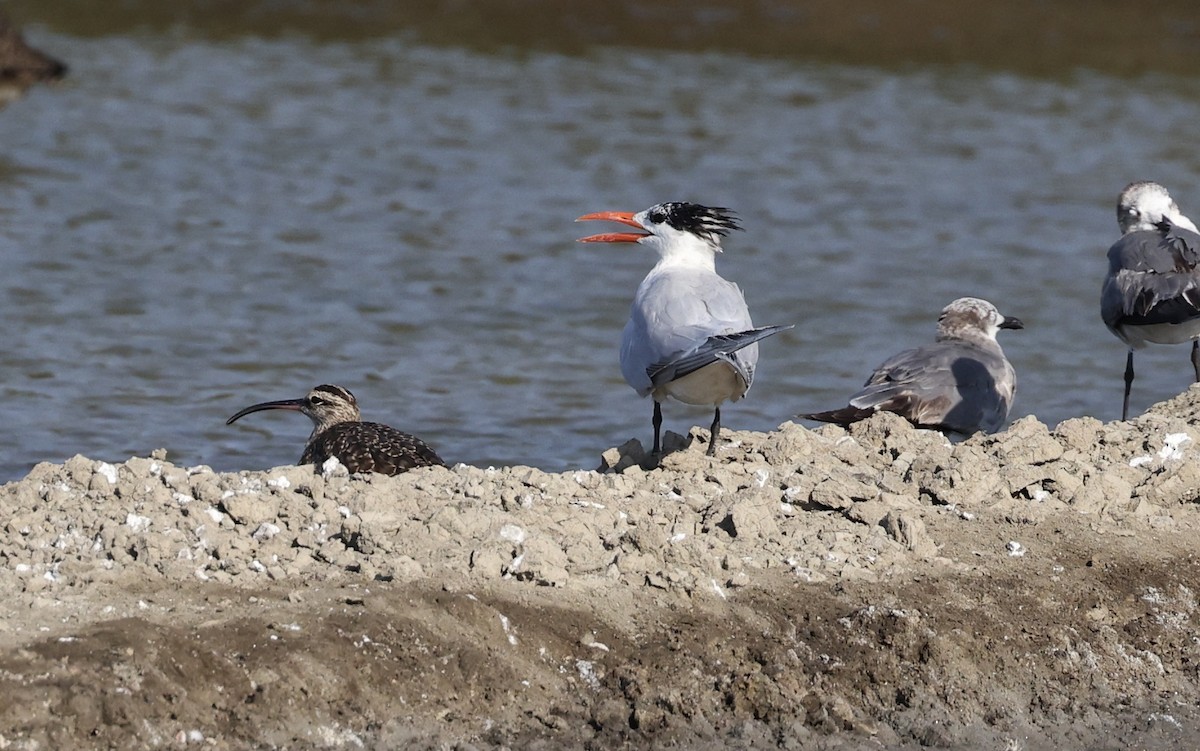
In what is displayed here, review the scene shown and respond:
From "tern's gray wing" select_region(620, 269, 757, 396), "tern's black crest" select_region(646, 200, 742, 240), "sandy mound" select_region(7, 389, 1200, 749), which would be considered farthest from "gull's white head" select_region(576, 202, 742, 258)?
"sandy mound" select_region(7, 389, 1200, 749)

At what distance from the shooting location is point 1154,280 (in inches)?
339

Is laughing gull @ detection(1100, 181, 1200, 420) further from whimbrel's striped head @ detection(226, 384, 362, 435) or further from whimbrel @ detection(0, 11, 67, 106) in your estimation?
whimbrel @ detection(0, 11, 67, 106)

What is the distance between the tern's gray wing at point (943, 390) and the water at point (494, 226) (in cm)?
131

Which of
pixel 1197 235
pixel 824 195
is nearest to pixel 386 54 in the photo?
pixel 824 195

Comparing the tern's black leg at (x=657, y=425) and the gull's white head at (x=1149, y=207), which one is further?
the gull's white head at (x=1149, y=207)

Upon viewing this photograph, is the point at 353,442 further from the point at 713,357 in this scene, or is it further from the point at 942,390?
the point at 942,390

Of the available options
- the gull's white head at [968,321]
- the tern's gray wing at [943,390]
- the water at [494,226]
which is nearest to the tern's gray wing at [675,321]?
the tern's gray wing at [943,390]

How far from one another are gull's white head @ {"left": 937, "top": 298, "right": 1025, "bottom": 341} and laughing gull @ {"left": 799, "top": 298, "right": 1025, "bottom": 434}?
0.32 meters

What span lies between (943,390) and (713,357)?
5.65 feet

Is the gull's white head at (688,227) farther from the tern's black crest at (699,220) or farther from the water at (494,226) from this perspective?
the water at (494,226)

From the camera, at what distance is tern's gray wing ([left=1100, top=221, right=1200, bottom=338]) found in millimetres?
8477

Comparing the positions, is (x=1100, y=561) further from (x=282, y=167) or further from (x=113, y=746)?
(x=282, y=167)

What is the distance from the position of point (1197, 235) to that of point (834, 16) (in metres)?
14.6

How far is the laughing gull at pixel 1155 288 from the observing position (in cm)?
849
